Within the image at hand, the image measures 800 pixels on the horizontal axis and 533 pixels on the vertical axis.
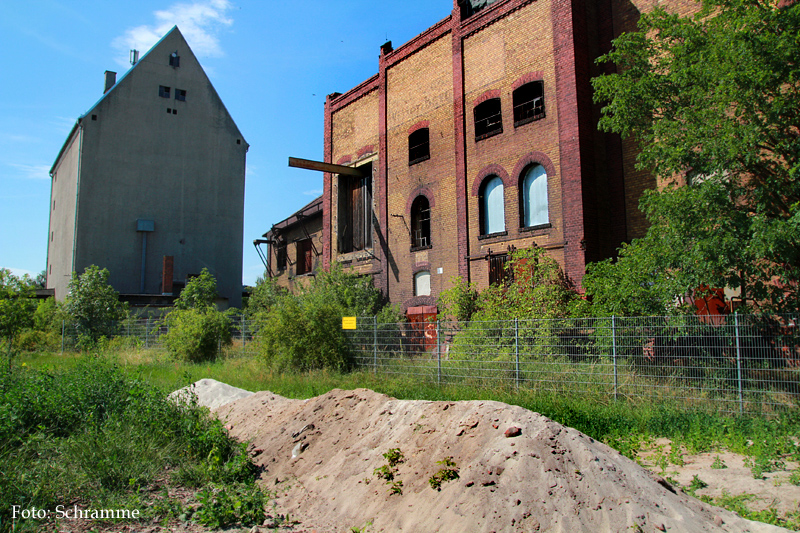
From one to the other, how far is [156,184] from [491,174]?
2484 centimetres

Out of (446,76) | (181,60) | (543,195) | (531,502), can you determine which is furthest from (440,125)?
(181,60)

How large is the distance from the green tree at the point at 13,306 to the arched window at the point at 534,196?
19.2 meters

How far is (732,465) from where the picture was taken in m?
6.42

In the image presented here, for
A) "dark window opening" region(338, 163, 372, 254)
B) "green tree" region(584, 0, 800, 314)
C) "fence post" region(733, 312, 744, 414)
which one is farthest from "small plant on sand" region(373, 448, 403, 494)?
"dark window opening" region(338, 163, 372, 254)

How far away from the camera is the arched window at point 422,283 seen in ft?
64.5

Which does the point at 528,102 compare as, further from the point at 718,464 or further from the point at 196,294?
the point at 196,294

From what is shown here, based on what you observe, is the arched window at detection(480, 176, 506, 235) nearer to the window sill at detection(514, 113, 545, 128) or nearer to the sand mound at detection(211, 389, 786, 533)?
the window sill at detection(514, 113, 545, 128)

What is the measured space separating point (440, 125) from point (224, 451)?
1515cm

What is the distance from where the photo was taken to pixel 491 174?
1764 cm

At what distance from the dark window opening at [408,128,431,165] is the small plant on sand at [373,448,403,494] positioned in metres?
15.5

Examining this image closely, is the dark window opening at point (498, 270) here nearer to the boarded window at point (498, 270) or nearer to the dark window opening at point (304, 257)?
the boarded window at point (498, 270)

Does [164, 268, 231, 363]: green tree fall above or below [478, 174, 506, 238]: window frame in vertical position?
below

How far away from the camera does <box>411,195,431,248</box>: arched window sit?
66.3ft

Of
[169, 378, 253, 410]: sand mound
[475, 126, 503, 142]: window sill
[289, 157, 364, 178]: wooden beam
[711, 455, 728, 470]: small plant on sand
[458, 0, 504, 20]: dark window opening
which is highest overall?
[458, 0, 504, 20]: dark window opening
